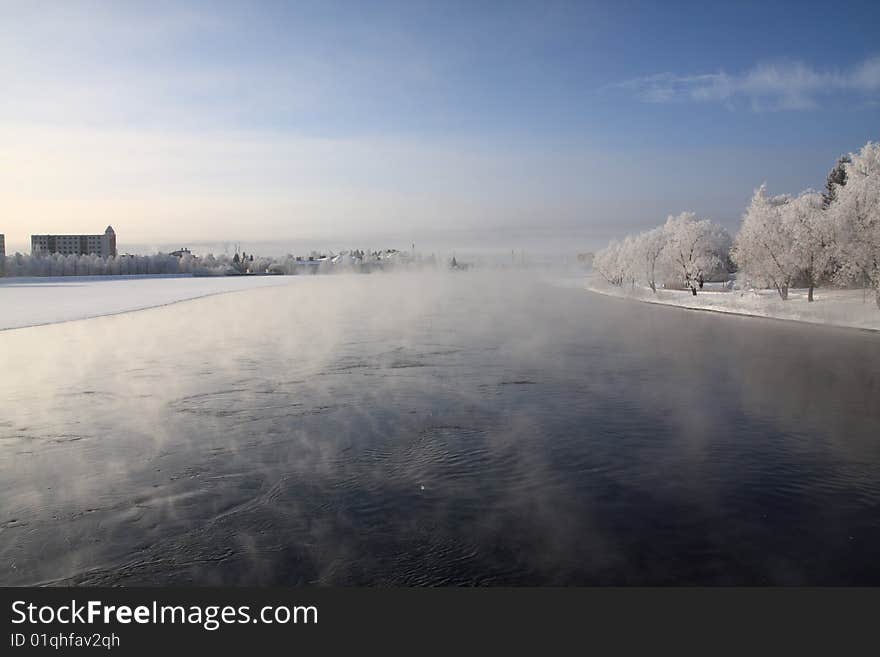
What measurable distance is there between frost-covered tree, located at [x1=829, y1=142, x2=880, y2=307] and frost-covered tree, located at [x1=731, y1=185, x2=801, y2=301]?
6747 mm

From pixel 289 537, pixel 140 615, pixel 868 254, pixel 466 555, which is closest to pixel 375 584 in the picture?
pixel 466 555

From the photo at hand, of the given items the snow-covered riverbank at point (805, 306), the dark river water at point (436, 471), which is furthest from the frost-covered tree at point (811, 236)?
the dark river water at point (436, 471)

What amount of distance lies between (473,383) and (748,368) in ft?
39.7

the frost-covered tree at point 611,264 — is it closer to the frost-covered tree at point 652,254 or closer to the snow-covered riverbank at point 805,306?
the frost-covered tree at point 652,254

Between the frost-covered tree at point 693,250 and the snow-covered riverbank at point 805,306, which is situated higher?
the frost-covered tree at point 693,250

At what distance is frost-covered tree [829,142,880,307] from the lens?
4669 centimetres

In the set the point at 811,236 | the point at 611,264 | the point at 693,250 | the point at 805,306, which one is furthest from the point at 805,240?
the point at 611,264

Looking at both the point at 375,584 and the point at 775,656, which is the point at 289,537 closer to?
the point at 375,584

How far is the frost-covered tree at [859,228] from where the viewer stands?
4669cm

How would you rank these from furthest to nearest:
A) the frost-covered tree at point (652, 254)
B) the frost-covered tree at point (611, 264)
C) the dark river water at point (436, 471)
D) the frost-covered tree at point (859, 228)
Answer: the frost-covered tree at point (611, 264)
the frost-covered tree at point (652, 254)
the frost-covered tree at point (859, 228)
the dark river water at point (436, 471)

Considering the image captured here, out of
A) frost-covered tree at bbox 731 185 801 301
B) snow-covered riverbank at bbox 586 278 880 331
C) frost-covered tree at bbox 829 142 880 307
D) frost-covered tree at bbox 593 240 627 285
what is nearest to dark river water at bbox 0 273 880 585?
snow-covered riverbank at bbox 586 278 880 331

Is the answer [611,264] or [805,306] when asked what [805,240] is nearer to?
[805,306]

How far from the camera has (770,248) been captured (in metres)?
61.6

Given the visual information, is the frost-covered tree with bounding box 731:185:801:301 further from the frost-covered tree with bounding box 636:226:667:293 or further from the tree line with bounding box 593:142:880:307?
the frost-covered tree with bounding box 636:226:667:293
